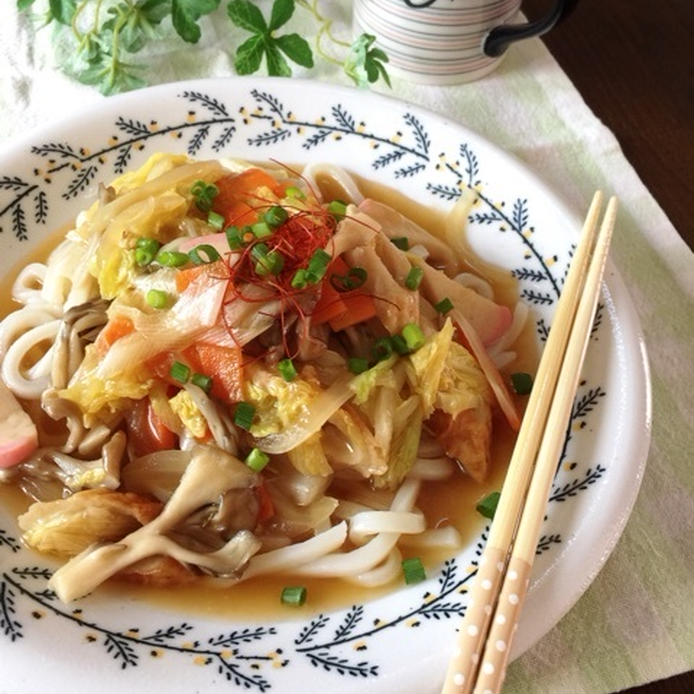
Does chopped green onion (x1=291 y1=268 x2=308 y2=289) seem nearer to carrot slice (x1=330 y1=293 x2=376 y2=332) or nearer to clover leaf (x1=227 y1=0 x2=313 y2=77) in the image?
carrot slice (x1=330 y1=293 x2=376 y2=332)

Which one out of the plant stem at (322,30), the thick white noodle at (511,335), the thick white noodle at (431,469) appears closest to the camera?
the thick white noodle at (431,469)

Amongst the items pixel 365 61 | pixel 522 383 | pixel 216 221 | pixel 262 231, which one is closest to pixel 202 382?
pixel 262 231

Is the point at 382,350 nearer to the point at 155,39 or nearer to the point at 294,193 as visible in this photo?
the point at 294,193

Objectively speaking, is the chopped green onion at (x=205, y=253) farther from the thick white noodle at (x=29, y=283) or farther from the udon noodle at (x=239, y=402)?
the thick white noodle at (x=29, y=283)

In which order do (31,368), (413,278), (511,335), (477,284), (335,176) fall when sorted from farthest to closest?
(335,176), (477,284), (511,335), (31,368), (413,278)

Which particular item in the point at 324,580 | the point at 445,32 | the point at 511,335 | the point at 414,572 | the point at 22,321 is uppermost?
the point at 445,32

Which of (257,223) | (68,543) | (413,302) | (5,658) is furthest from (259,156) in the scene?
(5,658)

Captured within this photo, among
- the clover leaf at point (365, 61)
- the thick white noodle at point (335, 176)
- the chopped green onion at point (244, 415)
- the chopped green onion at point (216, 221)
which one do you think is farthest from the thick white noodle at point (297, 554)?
the clover leaf at point (365, 61)
